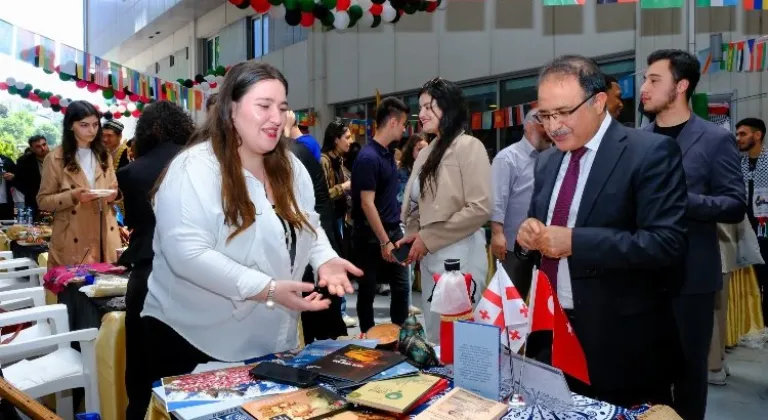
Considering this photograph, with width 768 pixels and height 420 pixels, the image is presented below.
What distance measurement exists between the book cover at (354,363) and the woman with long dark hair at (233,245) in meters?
0.13

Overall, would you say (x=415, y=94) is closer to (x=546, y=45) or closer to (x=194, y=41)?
(x=546, y=45)

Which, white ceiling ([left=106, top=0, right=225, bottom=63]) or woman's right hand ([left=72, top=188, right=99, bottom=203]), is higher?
white ceiling ([left=106, top=0, right=225, bottom=63])

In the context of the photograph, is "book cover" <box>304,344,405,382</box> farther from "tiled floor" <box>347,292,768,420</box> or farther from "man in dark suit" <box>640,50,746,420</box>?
"tiled floor" <box>347,292,768,420</box>

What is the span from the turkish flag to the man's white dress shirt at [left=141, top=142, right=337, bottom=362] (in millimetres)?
630

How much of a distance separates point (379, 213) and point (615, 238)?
2212 millimetres

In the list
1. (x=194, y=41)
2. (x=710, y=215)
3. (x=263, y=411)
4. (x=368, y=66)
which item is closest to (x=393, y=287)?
(x=710, y=215)

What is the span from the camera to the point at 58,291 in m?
3.13

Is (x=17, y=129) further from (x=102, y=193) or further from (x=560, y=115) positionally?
(x=560, y=115)

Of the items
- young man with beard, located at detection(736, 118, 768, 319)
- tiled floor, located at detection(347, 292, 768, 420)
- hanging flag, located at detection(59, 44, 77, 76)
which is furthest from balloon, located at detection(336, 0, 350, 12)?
tiled floor, located at detection(347, 292, 768, 420)

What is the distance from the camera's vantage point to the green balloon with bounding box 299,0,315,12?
520 centimetres

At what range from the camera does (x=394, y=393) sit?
4.26ft

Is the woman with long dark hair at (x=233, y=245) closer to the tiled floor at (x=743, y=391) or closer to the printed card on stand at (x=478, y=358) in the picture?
the printed card on stand at (x=478, y=358)

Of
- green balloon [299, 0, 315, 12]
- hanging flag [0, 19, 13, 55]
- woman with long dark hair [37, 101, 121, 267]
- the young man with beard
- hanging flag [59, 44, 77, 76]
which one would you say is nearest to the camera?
woman with long dark hair [37, 101, 121, 267]

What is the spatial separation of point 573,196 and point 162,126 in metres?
1.56
